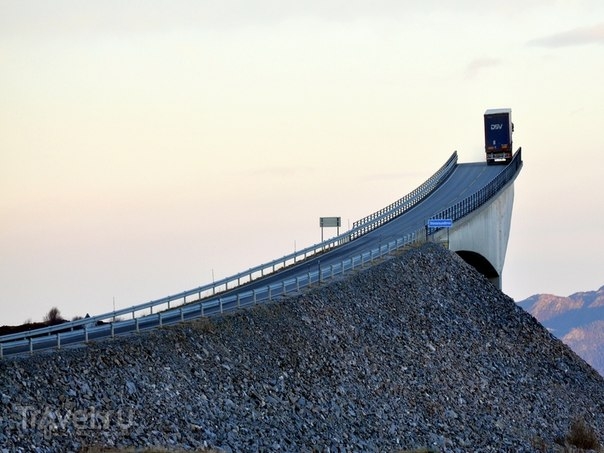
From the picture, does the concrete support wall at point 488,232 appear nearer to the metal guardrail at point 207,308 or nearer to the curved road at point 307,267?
the curved road at point 307,267

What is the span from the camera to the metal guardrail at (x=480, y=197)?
80125 millimetres

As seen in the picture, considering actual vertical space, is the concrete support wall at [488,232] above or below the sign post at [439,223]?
below

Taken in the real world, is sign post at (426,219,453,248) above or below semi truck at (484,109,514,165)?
below

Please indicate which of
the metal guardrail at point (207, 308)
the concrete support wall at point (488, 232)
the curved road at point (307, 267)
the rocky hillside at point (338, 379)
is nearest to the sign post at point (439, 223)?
the metal guardrail at point (207, 308)

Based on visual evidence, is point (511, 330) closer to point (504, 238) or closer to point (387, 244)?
point (387, 244)

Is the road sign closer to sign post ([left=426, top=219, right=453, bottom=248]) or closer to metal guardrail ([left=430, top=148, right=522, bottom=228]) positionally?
sign post ([left=426, top=219, right=453, bottom=248])

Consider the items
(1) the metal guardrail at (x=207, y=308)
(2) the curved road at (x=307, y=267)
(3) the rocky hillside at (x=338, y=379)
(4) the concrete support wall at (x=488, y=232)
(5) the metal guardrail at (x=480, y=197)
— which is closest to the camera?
(3) the rocky hillside at (x=338, y=379)

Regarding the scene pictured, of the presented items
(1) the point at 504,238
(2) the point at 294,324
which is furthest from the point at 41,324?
(1) the point at 504,238

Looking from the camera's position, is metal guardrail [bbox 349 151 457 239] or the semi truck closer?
metal guardrail [bbox 349 151 457 239]

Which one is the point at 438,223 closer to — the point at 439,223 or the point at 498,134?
the point at 439,223

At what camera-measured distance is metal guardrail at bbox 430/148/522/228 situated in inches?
3155

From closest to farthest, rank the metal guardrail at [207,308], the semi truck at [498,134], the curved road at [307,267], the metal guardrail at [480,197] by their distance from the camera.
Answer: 1. the metal guardrail at [207,308]
2. the curved road at [307,267]
3. the metal guardrail at [480,197]
4. the semi truck at [498,134]

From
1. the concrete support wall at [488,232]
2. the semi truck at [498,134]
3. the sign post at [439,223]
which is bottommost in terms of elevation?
the concrete support wall at [488,232]

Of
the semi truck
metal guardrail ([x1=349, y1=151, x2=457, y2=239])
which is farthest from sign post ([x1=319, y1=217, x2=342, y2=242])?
the semi truck
